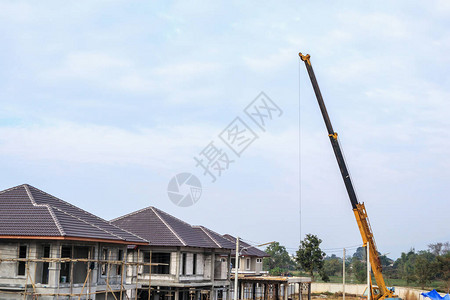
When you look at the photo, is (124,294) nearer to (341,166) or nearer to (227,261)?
(227,261)

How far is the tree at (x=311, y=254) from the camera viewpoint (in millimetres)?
72812

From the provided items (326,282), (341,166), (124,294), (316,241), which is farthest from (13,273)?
(326,282)

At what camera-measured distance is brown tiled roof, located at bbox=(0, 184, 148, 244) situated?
1053 inches

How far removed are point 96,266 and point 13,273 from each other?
4.62 metres

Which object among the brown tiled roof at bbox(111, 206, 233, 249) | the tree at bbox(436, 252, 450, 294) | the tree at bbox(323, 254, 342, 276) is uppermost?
the brown tiled roof at bbox(111, 206, 233, 249)

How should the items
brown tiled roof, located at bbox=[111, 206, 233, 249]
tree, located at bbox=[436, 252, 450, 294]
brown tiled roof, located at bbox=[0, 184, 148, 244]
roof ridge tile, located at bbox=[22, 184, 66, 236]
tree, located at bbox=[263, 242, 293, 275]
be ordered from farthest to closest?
1. tree, located at bbox=[263, 242, 293, 275]
2. tree, located at bbox=[436, 252, 450, 294]
3. brown tiled roof, located at bbox=[111, 206, 233, 249]
4. brown tiled roof, located at bbox=[0, 184, 148, 244]
5. roof ridge tile, located at bbox=[22, 184, 66, 236]

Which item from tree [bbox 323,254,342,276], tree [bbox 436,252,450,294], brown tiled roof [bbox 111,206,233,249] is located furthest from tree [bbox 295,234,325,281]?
tree [bbox 323,254,342,276]

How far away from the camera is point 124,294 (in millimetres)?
35344

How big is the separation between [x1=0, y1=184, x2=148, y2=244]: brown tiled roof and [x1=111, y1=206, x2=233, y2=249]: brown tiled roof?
23.9 ft

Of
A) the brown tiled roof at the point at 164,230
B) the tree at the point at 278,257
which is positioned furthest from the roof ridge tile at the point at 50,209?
the tree at the point at 278,257

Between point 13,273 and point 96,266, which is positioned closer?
point 13,273

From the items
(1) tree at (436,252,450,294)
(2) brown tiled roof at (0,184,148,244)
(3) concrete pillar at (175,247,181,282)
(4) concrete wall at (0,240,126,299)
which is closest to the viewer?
(2) brown tiled roof at (0,184,148,244)

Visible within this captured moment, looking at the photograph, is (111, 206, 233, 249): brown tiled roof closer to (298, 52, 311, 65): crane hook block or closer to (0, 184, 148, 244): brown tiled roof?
(0, 184, 148, 244): brown tiled roof

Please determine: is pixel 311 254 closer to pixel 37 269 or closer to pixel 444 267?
pixel 444 267
